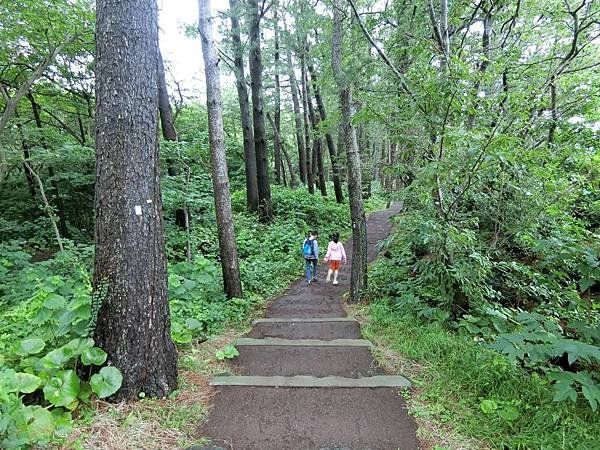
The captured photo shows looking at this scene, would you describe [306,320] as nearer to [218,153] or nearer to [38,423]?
[218,153]

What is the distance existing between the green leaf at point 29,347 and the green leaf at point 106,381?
516mm

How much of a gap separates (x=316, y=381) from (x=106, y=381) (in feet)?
6.25

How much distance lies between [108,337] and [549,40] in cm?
994

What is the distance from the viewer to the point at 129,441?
7.95 ft

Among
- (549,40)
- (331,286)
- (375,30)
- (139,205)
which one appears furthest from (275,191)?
(139,205)

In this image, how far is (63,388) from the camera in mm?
2510

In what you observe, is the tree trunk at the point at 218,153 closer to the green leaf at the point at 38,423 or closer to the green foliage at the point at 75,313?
the green foliage at the point at 75,313

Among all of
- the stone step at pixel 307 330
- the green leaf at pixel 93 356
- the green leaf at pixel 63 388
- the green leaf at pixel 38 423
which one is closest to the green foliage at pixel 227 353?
the stone step at pixel 307 330

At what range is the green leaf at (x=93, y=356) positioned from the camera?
266 centimetres

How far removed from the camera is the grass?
240cm

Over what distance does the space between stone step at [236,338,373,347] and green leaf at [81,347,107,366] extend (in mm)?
1805

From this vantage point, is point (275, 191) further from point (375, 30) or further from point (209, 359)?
point (209, 359)

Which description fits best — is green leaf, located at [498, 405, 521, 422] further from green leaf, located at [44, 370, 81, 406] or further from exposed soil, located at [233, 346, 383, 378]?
green leaf, located at [44, 370, 81, 406]

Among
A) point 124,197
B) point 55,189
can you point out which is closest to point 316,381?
point 124,197
